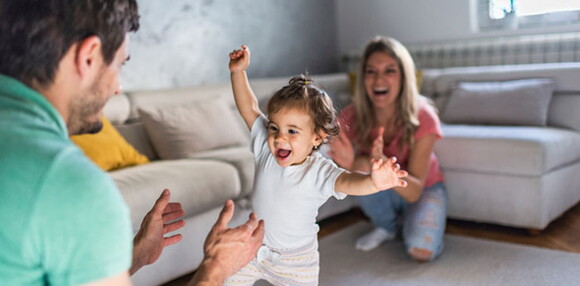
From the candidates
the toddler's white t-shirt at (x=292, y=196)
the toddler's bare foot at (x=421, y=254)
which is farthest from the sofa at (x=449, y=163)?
the toddler's white t-shirt at (x=292, y=196)

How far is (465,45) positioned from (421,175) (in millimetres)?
2295

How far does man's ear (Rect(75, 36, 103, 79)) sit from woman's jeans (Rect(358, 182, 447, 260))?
6.15ft

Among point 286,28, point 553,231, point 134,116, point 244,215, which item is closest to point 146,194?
point 244,215

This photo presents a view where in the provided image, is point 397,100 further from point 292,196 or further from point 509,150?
point 292,196

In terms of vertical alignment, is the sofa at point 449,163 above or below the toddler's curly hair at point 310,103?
below

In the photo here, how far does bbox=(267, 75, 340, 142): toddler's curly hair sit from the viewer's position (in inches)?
59.0

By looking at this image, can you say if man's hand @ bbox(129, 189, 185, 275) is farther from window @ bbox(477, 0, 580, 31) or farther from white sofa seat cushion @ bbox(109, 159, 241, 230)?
window @ bbox(477, 0, 580, 31)

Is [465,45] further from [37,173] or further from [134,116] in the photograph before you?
[37,173]

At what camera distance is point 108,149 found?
2498 millimetres

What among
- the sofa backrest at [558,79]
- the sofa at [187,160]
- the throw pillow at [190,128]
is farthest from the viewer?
the sofa backrest at [558,79]

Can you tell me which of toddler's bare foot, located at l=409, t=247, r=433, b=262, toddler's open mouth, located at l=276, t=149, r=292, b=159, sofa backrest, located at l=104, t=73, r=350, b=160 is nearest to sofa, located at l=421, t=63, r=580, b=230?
toddler's bare foot, located at l=409, t=247, r=433, b=262

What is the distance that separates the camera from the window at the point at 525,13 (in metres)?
3.98

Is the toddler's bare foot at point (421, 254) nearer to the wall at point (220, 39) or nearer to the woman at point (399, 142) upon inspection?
the woman at point (399, 142)

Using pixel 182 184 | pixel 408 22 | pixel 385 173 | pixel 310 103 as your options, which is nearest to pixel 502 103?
pixel 408 22
